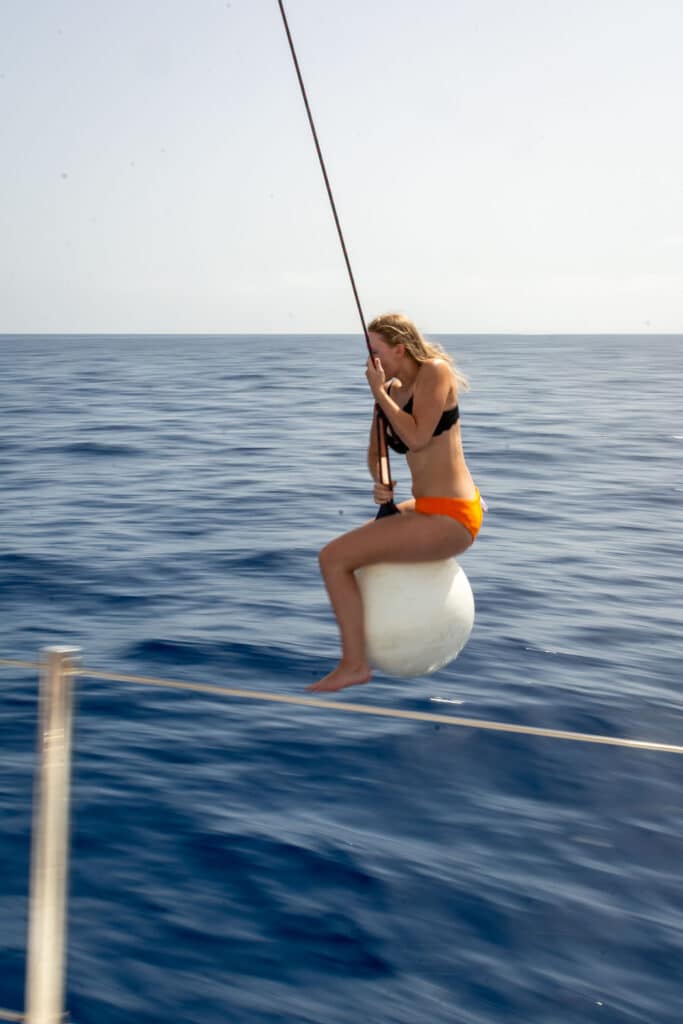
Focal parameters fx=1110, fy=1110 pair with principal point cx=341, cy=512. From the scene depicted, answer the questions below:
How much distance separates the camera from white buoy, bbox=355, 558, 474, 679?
3.68m

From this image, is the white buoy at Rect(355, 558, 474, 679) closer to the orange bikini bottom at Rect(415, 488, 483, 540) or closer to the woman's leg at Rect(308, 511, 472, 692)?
the woman's leg at Rect(308, 511, 472, 692)

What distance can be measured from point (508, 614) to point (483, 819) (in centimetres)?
459

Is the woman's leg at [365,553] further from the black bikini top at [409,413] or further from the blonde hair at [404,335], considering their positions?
the blonde hair at [404,335]

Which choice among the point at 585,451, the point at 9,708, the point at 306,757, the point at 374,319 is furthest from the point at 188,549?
the point at 585,451

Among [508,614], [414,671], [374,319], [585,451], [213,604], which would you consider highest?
[374,319]

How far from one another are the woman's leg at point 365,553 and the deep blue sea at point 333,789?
2.15 meters

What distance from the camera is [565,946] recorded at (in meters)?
5.52

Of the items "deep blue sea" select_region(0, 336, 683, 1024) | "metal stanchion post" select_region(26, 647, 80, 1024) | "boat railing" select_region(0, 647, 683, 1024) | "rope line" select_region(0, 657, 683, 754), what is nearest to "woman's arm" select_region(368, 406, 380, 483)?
"rope line" select_region(0, 657, 683, 754)

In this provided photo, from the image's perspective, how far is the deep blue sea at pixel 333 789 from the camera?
5250 mm

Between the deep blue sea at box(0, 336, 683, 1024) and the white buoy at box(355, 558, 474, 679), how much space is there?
84.7 inches

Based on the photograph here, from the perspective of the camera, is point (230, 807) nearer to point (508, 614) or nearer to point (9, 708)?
point (9, 708)

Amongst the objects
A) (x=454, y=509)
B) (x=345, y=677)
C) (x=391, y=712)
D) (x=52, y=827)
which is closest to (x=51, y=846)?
(x=52, y=827)

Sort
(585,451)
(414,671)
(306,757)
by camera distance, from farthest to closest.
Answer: (585,451)
(306,757)
(414,671)

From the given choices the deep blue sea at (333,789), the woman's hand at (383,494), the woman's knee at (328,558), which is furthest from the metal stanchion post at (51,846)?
the deep blue sea at (333,789)
